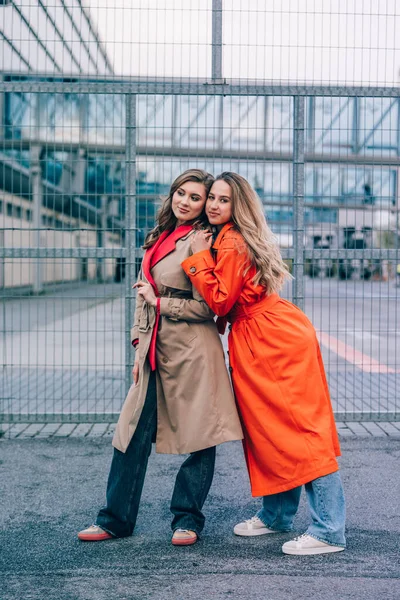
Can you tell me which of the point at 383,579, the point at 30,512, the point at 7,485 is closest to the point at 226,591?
the point at 383,579

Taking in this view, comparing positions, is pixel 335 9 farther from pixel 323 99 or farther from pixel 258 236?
pixel 258 236

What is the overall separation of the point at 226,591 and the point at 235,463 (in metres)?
2.15

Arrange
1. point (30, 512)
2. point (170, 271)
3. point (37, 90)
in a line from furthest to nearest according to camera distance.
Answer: point (37, 90)
point (30, 512)
point (170, 271)

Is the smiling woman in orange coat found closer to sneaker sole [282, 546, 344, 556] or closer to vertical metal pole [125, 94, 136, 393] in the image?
sneaker sole [282, 546, 344, 556]

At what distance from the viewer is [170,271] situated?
397 centimetres

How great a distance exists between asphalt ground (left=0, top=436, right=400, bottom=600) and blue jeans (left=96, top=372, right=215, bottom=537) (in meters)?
0.11

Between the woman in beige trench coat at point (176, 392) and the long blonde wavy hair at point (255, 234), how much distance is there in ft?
0.67

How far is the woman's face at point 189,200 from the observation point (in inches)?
155

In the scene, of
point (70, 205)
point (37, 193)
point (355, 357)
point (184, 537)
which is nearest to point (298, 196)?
point (70, 205)

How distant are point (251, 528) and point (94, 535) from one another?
84cm

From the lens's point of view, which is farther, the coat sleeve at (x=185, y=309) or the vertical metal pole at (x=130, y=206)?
the vertical metal pole at (x=130, y=206)

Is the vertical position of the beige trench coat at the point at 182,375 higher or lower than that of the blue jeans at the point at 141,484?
higher

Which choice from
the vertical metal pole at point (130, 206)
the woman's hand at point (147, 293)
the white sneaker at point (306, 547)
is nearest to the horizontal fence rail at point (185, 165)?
the vertical metal pole at point (130, 206)

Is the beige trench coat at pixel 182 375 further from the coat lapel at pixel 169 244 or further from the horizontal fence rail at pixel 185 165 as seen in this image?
the horizontal fence rail at pixel 185 165
